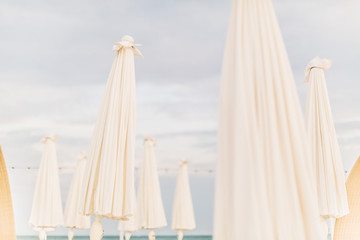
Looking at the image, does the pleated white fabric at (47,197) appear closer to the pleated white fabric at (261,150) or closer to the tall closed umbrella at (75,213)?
the tall closed umbrella at (75,213)

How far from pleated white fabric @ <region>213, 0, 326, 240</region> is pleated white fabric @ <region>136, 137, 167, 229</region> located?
603 centimetres

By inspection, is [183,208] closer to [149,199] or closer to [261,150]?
[149,199]

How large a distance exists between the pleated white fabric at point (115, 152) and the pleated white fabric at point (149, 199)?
12.2 feet

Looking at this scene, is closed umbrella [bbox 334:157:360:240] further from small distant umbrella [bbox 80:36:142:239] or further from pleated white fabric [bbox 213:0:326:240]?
pleated white fabric [bbox 213:0:326:240]

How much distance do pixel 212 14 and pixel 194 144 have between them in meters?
5.23

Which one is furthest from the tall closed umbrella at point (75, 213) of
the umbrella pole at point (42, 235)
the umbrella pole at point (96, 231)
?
the umbrella pole at point (96, 231)

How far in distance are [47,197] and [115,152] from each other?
169 inches

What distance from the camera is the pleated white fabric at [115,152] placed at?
12.9ft

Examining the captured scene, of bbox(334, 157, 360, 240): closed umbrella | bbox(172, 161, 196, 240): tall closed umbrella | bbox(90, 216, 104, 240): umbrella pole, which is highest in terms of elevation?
bbox(172, 161, 196, 240): tall closed umbrella

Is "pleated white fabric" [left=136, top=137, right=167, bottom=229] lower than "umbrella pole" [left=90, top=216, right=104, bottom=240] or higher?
higher

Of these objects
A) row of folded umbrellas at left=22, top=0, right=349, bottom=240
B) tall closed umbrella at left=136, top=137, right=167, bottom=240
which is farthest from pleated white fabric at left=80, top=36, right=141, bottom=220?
tall closed umbrella at left=136, top=137, right=167, bottom=240

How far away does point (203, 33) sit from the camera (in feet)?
42.0

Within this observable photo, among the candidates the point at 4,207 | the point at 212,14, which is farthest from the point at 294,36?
the point at 4,207

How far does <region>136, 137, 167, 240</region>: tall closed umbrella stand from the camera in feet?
25.3
